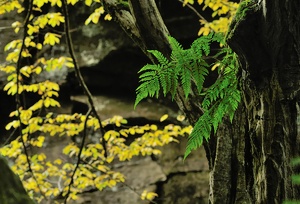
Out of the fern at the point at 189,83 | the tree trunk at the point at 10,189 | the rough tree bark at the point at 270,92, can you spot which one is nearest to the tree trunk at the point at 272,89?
the rough tree bark at the point at 270,92

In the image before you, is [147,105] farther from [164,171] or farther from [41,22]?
[41,22]

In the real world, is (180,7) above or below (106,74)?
above

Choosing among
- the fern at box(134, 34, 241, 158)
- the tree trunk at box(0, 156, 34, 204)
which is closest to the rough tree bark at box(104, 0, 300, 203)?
the fern at box(134, 34, 241, 158)

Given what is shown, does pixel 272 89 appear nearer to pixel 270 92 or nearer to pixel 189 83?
pixel 270 92

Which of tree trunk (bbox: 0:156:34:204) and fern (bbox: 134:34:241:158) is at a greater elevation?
fern (bbox: 134:34:241:158)

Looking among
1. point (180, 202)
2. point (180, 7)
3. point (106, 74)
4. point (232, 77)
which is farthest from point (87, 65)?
point (232, 77)

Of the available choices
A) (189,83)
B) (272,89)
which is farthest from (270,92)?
(189,83)

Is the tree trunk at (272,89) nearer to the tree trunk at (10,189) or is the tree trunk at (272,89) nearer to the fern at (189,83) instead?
the fern at (189,83)

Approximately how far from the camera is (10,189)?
7.46ft

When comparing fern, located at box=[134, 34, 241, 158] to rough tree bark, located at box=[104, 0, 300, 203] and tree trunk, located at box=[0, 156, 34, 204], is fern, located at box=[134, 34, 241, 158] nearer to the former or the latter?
rough tree bark, located at box=[104, 0, 300, 203]

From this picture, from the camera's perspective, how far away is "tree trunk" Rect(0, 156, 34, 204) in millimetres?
2204

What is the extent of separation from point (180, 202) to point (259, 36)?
261 inches

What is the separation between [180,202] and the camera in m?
7.92

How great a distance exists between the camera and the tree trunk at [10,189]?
2204 mm
